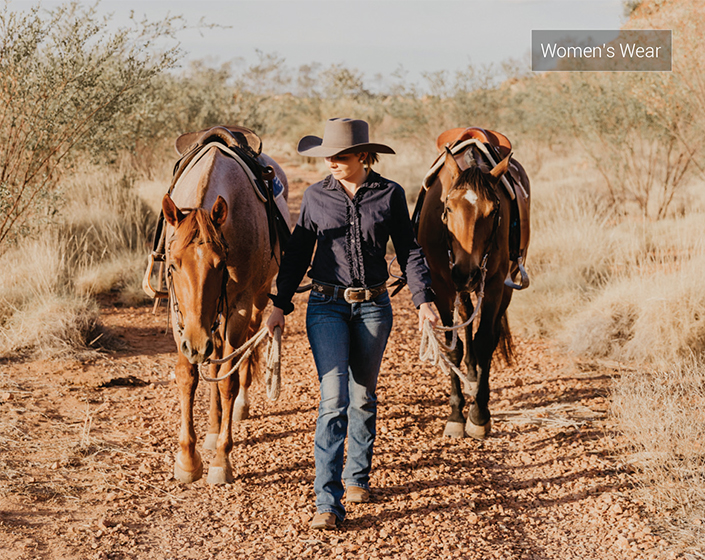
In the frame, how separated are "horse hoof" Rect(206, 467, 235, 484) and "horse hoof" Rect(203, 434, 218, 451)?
45 centimetres

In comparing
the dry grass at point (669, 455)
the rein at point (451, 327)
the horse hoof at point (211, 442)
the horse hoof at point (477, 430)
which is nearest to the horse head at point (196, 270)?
the rein at point (451, 327)

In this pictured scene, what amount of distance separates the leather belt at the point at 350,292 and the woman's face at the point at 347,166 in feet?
1.97

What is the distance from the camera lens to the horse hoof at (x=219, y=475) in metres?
3.96

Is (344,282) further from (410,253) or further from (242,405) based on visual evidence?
(242,405)

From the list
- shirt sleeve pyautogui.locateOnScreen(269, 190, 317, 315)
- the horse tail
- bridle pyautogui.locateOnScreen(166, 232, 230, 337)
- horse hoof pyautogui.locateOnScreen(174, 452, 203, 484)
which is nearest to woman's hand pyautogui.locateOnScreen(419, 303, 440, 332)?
shirt sleeve pyautogui.locateOnScreen(269, 190, 317, 315)

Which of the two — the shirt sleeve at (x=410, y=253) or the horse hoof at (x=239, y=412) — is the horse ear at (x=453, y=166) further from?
the horse hoof at (x=239, y=412)

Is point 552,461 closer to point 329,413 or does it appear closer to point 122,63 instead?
point 329,413

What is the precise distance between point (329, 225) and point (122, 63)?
6.41 metres

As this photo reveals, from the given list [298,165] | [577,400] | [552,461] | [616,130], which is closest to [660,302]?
[577,400]

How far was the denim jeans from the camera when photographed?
342 centimetres

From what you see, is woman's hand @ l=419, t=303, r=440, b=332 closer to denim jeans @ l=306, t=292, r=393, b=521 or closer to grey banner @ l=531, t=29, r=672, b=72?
denim jeans @ l=306, t=292, r=393, b=521

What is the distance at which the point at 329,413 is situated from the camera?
3.42 m

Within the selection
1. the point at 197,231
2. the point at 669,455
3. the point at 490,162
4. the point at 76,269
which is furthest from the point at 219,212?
the point at 76,269

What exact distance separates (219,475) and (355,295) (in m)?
1.49
